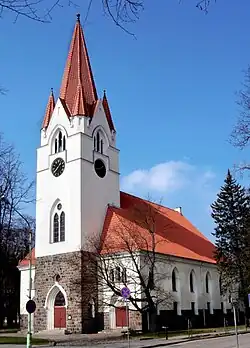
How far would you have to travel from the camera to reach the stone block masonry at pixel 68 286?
42562 millimetres

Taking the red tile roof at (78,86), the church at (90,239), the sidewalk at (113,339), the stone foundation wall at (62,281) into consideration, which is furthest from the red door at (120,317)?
the red tile roof at (78,86)

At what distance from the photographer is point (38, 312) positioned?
45.6 metres

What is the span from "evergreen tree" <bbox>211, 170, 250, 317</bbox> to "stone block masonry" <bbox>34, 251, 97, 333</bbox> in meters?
15.4

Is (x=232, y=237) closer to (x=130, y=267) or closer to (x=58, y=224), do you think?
(x=130, y=267)

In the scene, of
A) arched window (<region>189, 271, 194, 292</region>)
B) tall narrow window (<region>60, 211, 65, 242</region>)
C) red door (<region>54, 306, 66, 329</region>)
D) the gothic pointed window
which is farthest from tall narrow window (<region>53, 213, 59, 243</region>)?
arched window (<region>189, 271, 194, 292</region>)

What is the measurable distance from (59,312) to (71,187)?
1144 cm

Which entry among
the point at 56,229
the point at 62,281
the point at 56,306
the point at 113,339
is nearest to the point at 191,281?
the point at 62,281

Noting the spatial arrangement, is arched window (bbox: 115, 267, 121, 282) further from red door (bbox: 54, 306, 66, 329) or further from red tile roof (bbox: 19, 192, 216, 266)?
red door (bbox: 54, 306, 66, 329)

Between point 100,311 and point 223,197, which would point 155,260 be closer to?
point 100,311

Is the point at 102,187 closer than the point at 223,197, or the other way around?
the point at 102,187

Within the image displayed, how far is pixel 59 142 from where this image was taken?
4878cm

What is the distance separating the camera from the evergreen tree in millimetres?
49125

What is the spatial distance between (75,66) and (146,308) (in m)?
25.0

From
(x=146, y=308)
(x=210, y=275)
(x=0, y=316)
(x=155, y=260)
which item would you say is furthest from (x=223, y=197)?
(x=0, y=316)
